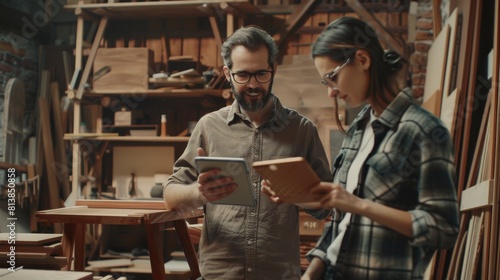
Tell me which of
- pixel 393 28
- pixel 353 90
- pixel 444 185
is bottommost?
pixel 444 185

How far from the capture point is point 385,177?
1408mm

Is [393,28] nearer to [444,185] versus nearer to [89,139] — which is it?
[89,139]

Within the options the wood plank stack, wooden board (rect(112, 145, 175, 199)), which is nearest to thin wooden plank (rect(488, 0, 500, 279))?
the wood plank stack

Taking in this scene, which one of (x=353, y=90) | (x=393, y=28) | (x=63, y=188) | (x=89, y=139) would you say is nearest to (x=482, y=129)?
(x=353, y=90)

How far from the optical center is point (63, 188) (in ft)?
19.7

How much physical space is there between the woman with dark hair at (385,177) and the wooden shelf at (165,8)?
3.67m

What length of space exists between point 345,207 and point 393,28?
442cm

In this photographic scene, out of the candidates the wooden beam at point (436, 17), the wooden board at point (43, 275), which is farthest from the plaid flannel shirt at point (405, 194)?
the wooden beam at point (436, 17)

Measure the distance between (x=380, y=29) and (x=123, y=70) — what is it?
2.36 metres

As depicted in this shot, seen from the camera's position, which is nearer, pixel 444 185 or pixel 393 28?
pixel 444 185

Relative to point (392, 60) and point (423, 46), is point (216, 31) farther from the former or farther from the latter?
point (392, 60)

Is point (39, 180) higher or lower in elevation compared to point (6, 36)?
lower

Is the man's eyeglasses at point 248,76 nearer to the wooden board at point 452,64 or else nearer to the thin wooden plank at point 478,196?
the thin wooden plank at point 478,196

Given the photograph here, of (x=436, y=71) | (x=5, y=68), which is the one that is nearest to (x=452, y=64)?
(x=436, y=71)
